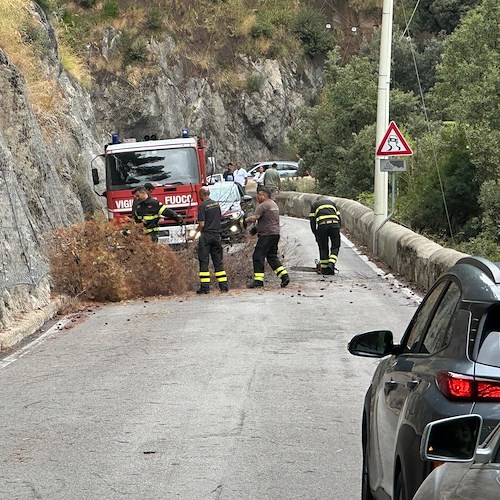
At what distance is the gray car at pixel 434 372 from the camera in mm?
4170

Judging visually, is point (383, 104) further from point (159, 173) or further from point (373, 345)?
point (373, 345)

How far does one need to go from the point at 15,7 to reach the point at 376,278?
506 inches

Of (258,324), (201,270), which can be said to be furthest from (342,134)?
(258,324)

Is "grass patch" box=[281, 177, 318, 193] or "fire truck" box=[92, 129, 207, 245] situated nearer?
"fire truck" box=[92, 129, 207, 245]

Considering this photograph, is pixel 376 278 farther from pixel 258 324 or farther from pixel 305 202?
pixel 305 202

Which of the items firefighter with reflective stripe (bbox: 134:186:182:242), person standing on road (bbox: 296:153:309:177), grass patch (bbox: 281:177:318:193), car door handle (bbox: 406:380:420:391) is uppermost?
car door handle (bbox: 406:380:420:391)

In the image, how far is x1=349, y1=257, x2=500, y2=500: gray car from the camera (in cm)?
417

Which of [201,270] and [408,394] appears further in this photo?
[201,270]

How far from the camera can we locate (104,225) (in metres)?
20.5

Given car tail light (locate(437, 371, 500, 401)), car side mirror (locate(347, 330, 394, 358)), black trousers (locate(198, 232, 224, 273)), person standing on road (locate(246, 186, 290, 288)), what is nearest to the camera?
car tail light (locate(437, 371, 500, 401))

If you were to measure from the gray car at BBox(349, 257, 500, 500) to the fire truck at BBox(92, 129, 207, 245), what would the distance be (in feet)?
64.3

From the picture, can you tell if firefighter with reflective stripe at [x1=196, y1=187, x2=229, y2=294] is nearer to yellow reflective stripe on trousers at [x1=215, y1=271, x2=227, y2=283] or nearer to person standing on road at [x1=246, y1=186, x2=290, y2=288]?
yellow reflective stripe on trousers at [x1=215, y1=271, x2=227, y2=283]

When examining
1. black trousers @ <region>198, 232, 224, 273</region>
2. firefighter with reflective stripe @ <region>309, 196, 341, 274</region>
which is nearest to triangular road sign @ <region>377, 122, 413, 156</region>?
firefighter with reflective stripe @ <region>309, 196, 341, 274</region>

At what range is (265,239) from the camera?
67.8 ft
